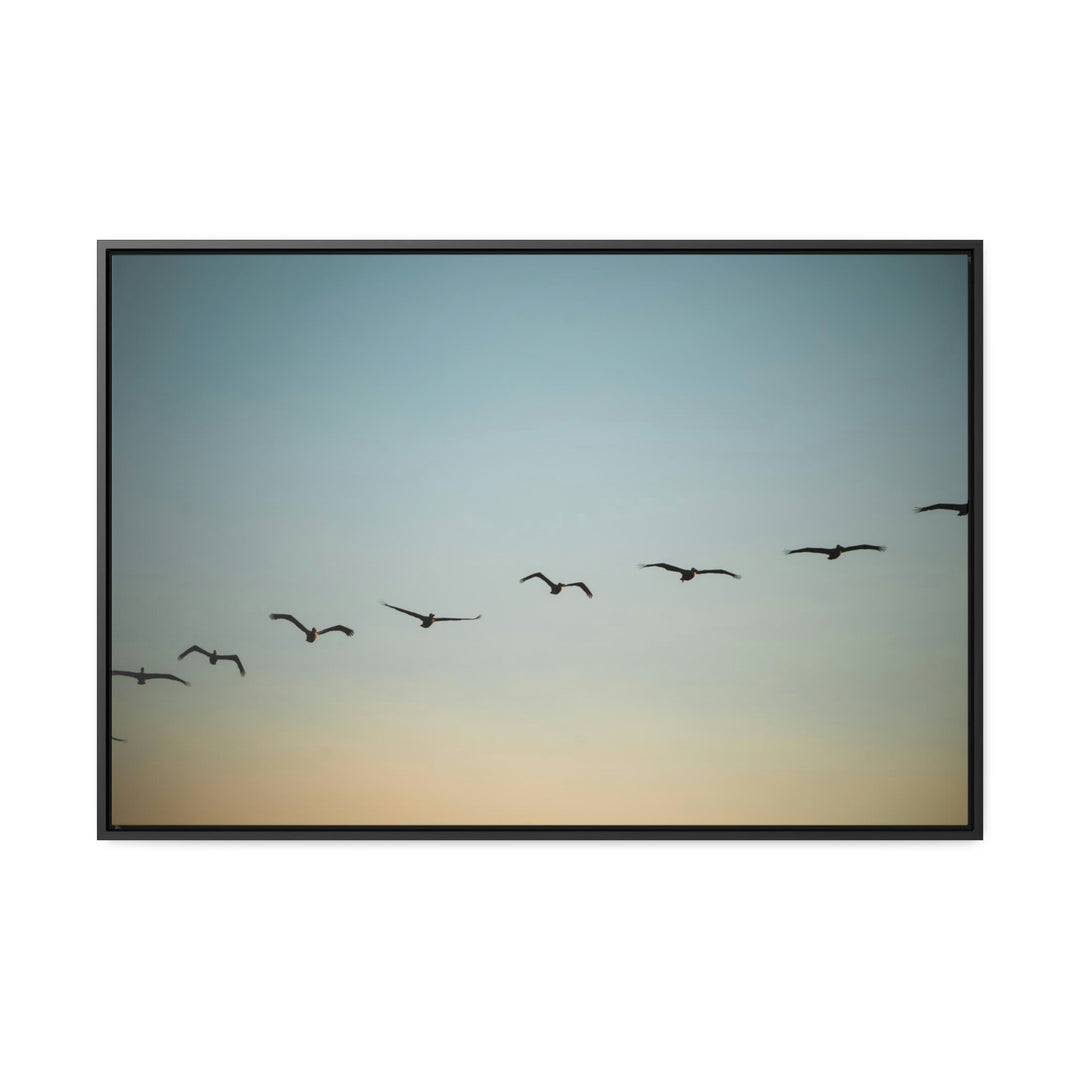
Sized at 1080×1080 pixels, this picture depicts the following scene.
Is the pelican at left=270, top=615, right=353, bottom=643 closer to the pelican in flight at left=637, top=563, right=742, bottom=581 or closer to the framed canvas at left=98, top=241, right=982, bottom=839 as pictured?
the framed canvas at left=98, top=241, right=982, bottom=839

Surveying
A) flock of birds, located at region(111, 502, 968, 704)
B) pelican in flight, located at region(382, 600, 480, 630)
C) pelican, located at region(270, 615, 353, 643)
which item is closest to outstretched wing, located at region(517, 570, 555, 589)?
flock of birds, located at region(111, 502, 968, 704)

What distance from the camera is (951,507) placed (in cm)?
189

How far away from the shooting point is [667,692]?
6.20 feet

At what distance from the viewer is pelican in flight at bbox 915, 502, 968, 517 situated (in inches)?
74.4

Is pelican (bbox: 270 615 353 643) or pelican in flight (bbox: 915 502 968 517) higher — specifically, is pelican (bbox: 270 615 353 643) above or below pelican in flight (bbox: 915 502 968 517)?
below

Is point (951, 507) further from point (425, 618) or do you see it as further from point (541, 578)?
point (425, 618)

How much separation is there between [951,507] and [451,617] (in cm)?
103
